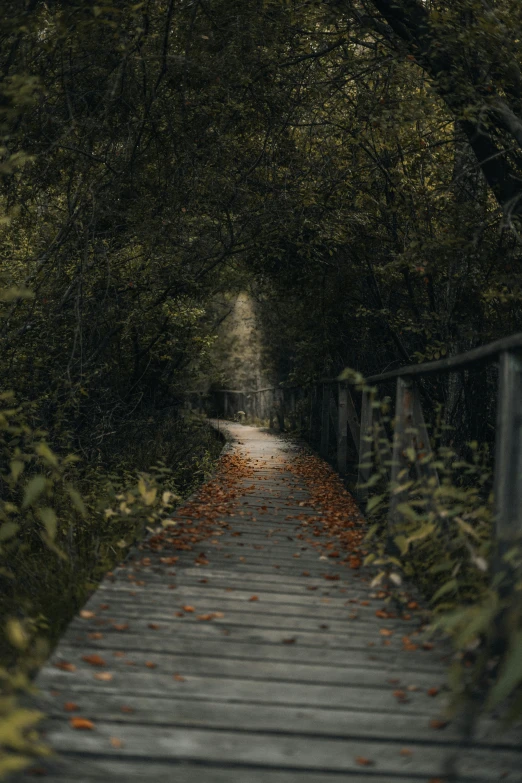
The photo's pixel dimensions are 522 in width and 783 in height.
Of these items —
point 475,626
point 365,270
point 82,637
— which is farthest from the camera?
point 365,270

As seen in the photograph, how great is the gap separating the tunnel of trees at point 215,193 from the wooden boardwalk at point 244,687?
94cm

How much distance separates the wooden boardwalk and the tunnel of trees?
0.94 meters

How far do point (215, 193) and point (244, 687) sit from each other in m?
7.47

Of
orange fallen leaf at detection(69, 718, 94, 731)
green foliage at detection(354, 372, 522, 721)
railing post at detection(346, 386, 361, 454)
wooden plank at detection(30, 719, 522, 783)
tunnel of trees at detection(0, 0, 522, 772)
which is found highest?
tunnel of trees at detection(0, 0, 522, 772)

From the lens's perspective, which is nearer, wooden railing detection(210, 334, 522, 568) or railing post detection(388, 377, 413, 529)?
wooden railing detection(210, 334, 522, 568)

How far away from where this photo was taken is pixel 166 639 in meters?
3.19

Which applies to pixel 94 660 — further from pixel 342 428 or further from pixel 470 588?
pixel 342 428

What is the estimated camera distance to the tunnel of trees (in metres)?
6.25

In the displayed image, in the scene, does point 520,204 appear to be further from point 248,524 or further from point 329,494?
point 248,524

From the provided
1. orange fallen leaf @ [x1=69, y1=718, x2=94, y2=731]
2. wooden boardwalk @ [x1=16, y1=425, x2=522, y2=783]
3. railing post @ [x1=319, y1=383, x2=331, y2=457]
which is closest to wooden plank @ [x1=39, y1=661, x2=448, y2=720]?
wooden boardwalk @ [x1=16, y1=425, x2=522, y2=783]

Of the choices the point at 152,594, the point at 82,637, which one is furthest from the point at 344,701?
the point at 152,594

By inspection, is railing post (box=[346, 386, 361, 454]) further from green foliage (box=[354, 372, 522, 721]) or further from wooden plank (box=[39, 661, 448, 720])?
wooden plank (box=[39, 661, 448, 720])

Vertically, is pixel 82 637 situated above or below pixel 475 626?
below

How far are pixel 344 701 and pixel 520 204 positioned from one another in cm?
522
